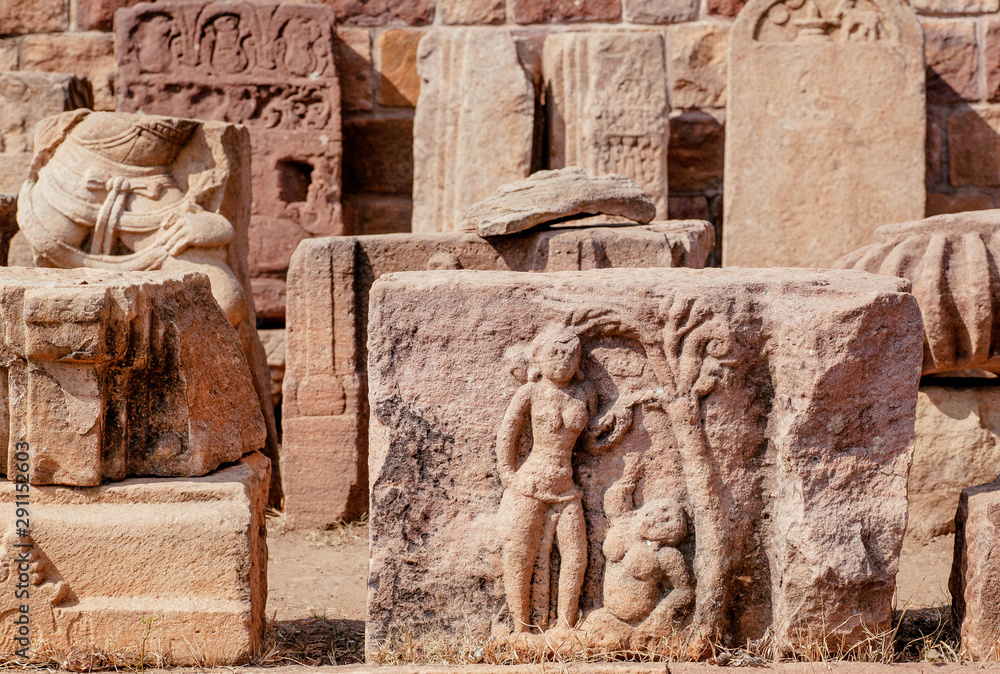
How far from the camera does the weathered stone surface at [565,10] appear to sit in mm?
5805

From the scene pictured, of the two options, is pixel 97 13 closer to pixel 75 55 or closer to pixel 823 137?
pixel 75 55

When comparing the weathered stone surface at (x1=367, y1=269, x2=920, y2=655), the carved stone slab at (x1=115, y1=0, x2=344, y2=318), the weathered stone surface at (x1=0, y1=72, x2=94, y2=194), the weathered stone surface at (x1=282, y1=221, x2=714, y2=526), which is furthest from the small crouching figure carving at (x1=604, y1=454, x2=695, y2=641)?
the weathered stone surface at (x1=0, y1=72, x2=94, y2=194)

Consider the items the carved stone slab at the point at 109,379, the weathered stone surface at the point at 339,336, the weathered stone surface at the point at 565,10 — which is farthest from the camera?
the weathered stone surface at the point at 565,10

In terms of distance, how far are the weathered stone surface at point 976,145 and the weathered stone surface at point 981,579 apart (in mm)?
3493

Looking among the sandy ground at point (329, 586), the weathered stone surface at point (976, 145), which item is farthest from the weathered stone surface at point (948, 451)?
the weathered stone surface at point (976, 145)

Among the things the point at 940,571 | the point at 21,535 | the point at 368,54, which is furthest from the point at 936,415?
the point at 368,54

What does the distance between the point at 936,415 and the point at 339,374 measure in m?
2.17

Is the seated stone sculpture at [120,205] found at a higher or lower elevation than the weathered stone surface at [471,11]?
lower

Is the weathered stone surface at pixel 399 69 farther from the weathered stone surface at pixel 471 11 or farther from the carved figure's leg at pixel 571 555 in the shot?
the carved figure's leg at pixel 571 555

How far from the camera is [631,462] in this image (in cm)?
265

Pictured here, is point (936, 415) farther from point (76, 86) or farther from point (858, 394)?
point (76, 86)

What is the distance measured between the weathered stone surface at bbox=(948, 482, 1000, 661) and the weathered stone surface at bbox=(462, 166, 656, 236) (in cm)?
176

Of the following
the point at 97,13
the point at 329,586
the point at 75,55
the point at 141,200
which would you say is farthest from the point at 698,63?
the point at 329,586

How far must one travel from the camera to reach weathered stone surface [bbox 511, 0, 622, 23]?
5.80 meters
